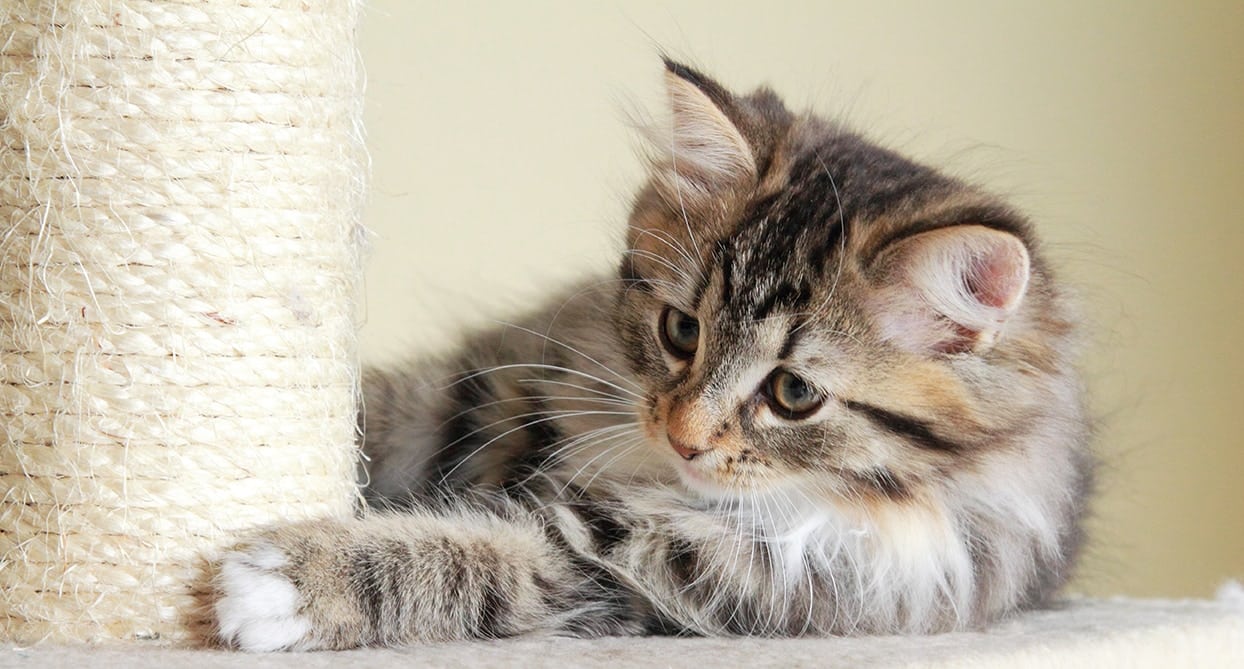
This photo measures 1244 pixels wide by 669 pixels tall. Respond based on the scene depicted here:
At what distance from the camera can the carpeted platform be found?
1.13 metres

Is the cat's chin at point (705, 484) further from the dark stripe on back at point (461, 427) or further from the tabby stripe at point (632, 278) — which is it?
the dark stripe on back at point (461, 427)

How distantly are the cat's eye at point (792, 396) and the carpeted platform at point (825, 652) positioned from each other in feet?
0.84

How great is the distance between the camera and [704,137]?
5.08ft

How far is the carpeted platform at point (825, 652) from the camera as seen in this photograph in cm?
113

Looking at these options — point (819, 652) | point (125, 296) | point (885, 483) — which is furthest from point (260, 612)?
point (885, 483)

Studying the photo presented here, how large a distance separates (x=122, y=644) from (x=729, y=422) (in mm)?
687

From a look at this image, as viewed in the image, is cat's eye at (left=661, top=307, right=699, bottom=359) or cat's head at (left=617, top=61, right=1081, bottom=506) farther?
cat's eye at (left=661, top=307, right=699, bottom=359)

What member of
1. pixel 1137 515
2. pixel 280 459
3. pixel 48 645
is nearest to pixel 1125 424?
pixel 1137 515

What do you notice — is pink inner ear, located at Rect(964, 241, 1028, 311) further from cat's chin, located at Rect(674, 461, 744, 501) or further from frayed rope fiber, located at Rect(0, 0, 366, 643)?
frayed rope fiber, located at Rect(0, 0, 366, 643)

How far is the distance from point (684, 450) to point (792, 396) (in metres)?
0.14

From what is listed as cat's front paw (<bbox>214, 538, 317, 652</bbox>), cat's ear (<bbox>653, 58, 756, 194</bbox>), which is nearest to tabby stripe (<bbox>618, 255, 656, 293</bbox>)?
cat's ear (<bbox>653, 58, 756, 194</bbox>)

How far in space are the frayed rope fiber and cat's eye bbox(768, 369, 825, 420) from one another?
58 centimetres

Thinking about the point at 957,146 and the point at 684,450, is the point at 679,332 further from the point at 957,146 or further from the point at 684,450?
the point at 957,146

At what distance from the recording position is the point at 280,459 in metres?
1.32
